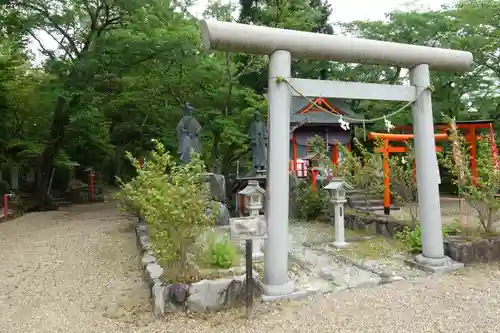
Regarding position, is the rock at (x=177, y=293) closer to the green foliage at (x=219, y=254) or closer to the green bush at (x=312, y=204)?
the green foliage at (x=219, y=254)

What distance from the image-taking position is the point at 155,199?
4.20 meters

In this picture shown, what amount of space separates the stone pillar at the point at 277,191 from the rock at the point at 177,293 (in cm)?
93

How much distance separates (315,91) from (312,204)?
611cm

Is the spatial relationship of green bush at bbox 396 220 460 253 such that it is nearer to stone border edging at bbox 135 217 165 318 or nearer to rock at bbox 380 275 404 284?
rock at bbox 380 275 404 284

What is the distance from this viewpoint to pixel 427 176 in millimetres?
5262

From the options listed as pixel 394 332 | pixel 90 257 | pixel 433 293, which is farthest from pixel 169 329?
pixel 90 257

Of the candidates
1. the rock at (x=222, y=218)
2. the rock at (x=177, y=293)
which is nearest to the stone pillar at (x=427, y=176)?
the rock at (x=177, y=293)

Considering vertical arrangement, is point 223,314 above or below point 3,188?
below

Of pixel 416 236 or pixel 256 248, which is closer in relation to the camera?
pixel 416 236

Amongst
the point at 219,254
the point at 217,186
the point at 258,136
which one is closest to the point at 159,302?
the point at 219,254

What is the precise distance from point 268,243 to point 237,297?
2.26ft

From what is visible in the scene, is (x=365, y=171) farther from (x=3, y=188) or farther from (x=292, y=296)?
(x=3, y=188)

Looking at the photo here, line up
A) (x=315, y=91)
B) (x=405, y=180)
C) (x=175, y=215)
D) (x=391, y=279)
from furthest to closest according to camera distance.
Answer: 1. (x=405, y=180)
2. (x=391, y=279)
3. (x=315, y=91)
4. (x=175, y=215)

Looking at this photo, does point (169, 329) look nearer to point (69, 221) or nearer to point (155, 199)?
point (155, 199)
